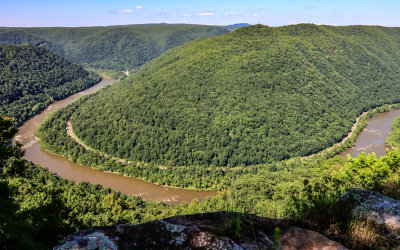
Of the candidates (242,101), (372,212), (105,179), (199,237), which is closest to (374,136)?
(242,101)

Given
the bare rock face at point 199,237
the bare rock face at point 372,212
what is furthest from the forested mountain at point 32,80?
the bare rock face at point 372,212

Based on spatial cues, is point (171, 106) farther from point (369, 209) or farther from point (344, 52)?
point (344, 52)

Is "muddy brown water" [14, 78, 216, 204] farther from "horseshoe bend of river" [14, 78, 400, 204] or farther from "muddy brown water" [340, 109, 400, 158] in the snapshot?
"muddy brown water" [340, 109, 400, 158]

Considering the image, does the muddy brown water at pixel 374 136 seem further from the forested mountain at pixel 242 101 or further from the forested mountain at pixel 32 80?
the forested mountain at pixel 32 80

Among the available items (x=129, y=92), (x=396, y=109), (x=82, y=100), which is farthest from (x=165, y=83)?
(x=396, y=109)

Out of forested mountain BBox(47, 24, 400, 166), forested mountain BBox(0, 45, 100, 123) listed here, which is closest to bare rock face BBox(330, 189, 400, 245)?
forested mountain BBox(47, 24, 400, 166)
